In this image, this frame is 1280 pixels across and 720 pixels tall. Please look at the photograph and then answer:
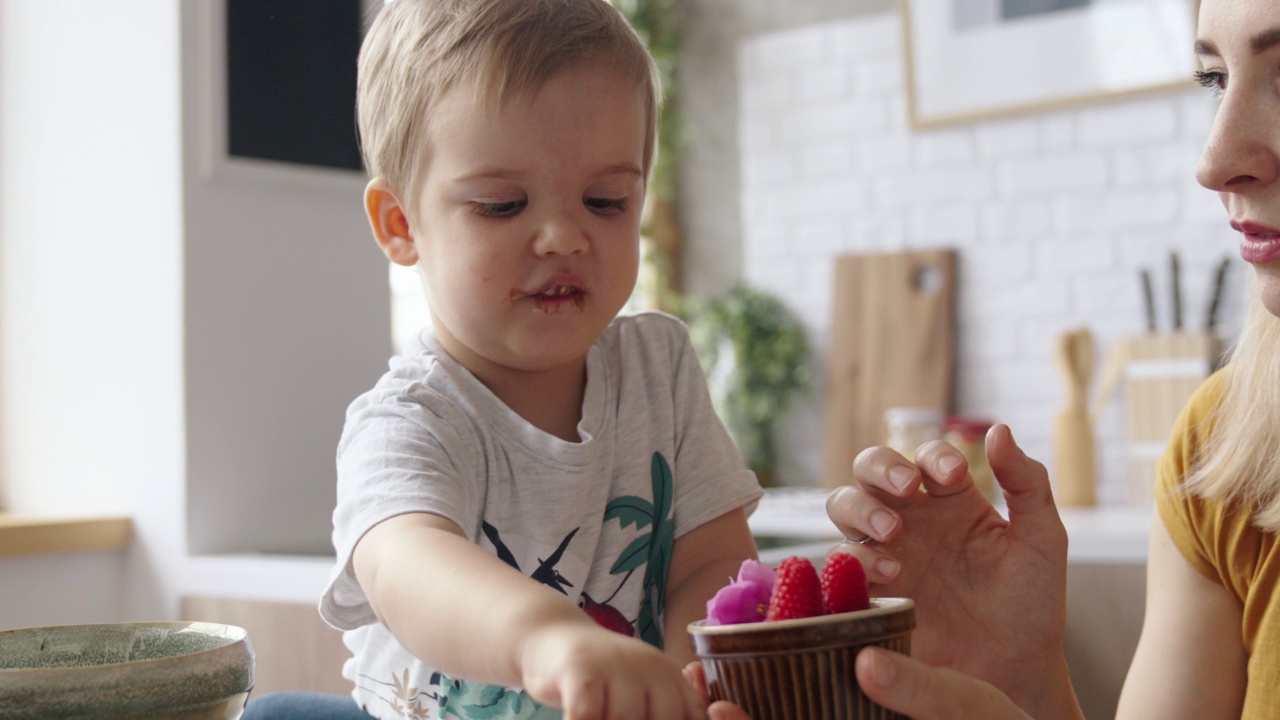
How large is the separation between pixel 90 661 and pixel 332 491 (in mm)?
1109

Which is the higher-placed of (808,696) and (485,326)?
(485,326)

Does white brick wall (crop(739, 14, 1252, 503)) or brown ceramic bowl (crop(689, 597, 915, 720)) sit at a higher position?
white brick wall (crop(739, 14, 1252, 503))

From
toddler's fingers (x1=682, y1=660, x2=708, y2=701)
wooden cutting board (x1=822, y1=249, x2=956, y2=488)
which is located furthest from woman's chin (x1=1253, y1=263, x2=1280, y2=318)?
wooden cutting board (x1=822, y1=249, x2=956, y2=488)

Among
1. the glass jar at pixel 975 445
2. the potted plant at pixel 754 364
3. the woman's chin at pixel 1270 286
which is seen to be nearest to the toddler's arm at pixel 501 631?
the woman's chin at pixel 1270 286

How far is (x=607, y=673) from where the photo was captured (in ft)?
1.67

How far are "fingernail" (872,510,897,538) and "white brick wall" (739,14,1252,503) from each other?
2.65m

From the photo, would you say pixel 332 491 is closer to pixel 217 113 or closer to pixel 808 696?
pixel 217 113

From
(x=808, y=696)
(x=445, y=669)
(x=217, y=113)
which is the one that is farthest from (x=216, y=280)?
(x=808, y=696)

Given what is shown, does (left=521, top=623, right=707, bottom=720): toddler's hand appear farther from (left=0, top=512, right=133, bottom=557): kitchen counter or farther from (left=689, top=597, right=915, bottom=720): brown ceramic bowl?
(left=0, top=512, right=133, bottom=557): kitchen counter

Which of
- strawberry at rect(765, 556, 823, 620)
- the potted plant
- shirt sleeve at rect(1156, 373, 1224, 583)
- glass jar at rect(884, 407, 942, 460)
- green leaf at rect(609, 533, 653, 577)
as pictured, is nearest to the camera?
strawberry at rect(765, 556, 823, 620)

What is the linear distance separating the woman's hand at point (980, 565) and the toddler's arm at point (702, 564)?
0.14m

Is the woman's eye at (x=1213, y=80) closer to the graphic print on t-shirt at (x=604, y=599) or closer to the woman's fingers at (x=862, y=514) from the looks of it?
the woman's fingers at (x=862, y=514)

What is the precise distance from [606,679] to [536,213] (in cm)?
44

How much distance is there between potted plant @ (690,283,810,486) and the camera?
401 centimetres
